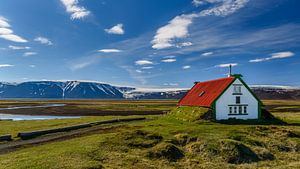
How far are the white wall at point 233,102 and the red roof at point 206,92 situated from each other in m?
1.16

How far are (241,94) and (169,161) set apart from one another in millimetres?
34912

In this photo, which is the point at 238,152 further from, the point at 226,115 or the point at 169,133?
the point at 226,115

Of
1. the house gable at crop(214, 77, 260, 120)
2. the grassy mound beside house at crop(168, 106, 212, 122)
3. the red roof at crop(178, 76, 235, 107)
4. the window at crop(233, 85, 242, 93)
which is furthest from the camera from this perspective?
the window at crop(233, 85, 242, 93)

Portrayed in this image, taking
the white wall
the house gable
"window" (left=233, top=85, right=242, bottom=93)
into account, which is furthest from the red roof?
"window" (left=233, top=85, right=242, bottom=93)

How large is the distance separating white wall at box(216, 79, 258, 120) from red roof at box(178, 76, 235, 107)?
116 cm

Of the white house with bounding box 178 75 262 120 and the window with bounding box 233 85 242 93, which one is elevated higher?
the window with bounding box 233 85 242 93

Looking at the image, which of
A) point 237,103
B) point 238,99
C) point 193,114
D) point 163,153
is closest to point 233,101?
point 237,103

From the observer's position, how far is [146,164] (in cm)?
Result: 2436

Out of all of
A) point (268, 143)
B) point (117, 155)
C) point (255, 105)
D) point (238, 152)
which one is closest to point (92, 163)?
point (117, 155)

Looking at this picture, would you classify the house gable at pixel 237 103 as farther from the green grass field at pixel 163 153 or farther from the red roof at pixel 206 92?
the green grass field at pixel 163 153

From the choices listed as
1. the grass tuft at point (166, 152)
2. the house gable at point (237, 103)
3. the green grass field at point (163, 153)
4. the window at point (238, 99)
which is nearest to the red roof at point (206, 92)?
the house gable at point (237, 103)

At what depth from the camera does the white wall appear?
180ft

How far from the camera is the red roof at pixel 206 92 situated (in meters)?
56.1

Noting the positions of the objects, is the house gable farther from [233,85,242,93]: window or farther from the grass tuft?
the grass tuft
